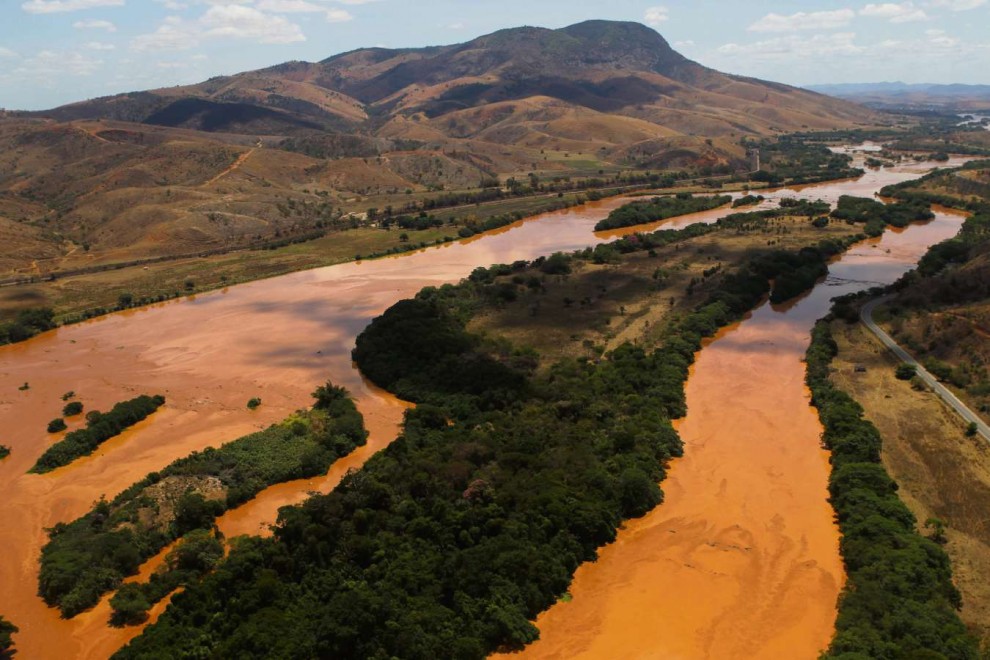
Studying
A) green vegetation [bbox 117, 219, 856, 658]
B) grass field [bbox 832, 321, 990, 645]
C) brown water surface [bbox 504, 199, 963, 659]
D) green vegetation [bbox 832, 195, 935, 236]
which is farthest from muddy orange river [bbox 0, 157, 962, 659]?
green vegetation [bbox 832, 195, 935, 236]

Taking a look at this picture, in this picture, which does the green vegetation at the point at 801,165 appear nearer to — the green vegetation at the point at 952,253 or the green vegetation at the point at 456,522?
the green vegetation at the point at 952,253

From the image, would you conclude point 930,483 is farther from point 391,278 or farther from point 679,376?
point 391,278

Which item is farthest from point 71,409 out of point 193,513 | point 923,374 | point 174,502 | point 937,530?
point 923,374

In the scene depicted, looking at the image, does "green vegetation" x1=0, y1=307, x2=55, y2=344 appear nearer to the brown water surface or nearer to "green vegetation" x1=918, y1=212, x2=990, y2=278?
the brown water surface

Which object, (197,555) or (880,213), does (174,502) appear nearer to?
(197,555)

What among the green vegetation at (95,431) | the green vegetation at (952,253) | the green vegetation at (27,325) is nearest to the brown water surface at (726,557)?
the green vegetation at (95,431)

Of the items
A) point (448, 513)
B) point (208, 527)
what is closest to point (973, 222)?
point (448, 513)
